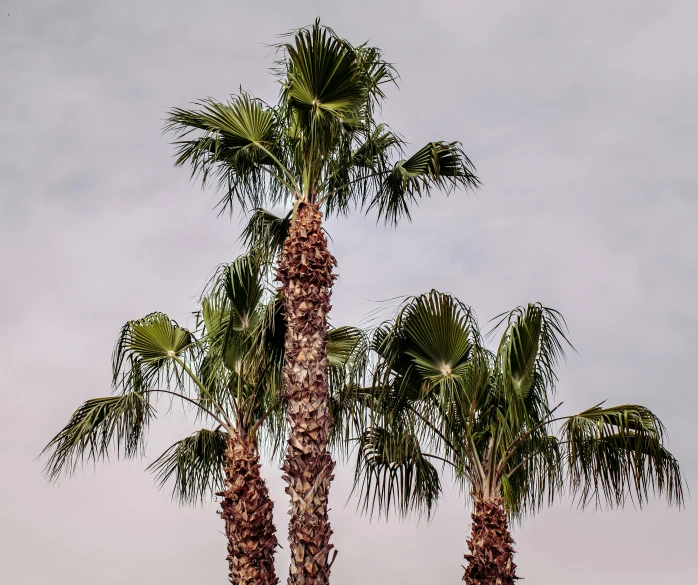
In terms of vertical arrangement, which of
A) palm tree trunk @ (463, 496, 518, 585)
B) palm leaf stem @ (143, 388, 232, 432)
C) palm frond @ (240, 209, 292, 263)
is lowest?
palm tree trunk @ (463, 496, 518, 585)

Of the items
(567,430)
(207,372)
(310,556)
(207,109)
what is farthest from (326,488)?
(207,109)

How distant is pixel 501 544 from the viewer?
1180 centimetres

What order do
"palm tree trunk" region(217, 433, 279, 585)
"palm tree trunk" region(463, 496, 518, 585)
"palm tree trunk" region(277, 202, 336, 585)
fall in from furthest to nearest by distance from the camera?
1. "palm tree trunk" region(217, 433, 279, 585)
2. "palm tree trunk" region(463, 496, 518, 585)
3. "palm tree trunk" region(277, 202, 336, 585)

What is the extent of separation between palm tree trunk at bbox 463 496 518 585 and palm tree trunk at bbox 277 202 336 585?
1967mm

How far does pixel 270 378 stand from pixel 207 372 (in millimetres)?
2314

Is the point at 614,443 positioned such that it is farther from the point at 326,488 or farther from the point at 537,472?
the point at 326,488

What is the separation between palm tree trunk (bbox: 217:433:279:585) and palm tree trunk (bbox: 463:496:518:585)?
10.1ft

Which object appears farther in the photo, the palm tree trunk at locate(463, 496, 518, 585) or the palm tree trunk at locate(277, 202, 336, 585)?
the palm tree trunk at locate(463, 496, 518, 585)

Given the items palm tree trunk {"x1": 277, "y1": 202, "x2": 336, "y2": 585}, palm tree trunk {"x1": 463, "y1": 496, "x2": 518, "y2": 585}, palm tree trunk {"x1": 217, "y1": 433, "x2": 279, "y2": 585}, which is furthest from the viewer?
palm tree trunk {"x1": 217, "y1": 433, "x2": 279, "y2": 585}

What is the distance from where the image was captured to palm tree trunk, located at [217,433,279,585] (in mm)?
13305

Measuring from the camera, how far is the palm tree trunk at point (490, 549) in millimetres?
11719

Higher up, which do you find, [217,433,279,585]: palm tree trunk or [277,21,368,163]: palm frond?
[277,21,368,163]: palm frond

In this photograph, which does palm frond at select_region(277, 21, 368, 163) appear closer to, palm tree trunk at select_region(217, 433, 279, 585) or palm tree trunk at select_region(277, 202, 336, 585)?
palm tree trunk at select_region(277, 202, 336, 585)

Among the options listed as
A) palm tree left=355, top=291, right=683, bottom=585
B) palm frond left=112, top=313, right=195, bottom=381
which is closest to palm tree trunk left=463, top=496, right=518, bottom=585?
palm tree left=355, top=291, right=683, bottom=585
